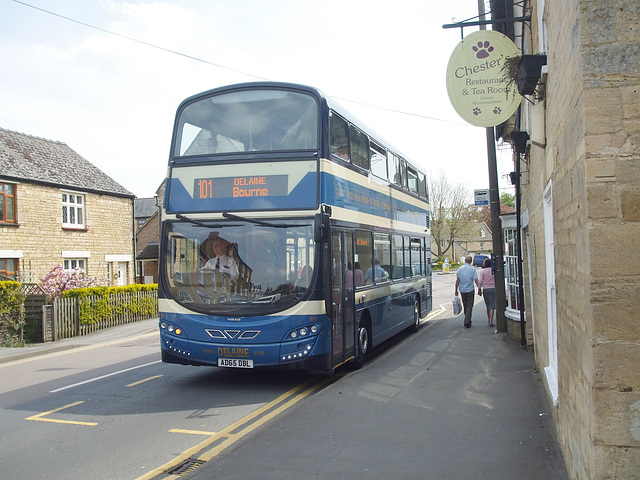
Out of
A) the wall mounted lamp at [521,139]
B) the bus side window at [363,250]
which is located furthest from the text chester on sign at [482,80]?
the bus side window at [363,250]

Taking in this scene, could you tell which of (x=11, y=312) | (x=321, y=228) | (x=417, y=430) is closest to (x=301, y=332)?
(x=321, y=228)

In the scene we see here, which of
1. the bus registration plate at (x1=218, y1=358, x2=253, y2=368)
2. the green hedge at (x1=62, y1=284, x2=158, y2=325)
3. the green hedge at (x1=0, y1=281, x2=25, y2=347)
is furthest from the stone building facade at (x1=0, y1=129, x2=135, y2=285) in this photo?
the bus registration plate at (x1=218, y1=358, x2=253, y2=368)

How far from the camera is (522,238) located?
36.3ft

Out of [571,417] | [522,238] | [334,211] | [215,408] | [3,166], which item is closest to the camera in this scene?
[571,417]

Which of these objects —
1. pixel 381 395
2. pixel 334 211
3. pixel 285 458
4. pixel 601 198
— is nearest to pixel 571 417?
pixel 601 198

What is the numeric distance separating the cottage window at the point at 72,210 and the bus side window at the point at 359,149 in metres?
17.2

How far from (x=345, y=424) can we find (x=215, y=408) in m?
2.02

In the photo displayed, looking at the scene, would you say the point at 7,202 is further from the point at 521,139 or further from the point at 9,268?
the point at 521,139

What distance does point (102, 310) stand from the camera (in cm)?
1755

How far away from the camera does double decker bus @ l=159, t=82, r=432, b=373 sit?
784 cm

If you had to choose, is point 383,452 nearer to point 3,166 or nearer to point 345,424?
point 345,424

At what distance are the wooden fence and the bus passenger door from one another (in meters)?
10.1

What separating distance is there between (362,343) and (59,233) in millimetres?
17338

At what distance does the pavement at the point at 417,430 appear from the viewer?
471 centimetres
